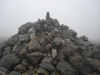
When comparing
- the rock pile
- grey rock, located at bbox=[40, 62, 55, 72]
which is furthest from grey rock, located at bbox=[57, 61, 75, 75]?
grey rock, located at bbox=[40, 62, 55, 72]

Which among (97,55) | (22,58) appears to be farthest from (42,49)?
(97,55)

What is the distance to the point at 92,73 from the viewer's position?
1028 inches

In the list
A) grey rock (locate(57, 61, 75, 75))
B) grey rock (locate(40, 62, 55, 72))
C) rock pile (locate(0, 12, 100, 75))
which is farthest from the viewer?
rock pile (locate(0, 12, 100, 75))

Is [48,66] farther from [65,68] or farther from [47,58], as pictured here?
[65,68]

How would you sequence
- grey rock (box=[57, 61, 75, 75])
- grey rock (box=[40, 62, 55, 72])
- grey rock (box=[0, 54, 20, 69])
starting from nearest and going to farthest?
grey rock (box=[57, 61, 75, 75]), grey rock (box=[40, 62, 55, 72]), grey rock (box=[0, 54, 20, 69])

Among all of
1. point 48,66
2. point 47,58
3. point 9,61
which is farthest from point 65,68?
point 9,61

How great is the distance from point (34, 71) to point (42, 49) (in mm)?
6433

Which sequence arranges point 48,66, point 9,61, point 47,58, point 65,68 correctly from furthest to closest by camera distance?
point 9,61
point 47,58
point 48,66
point 65,68

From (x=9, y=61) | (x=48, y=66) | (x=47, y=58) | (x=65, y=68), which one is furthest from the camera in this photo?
(x=9, y=61)

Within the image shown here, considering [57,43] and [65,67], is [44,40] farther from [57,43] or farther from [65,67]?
[65,67]

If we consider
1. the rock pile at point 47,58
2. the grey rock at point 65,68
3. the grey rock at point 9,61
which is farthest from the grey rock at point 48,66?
the grey rock at point 9,61

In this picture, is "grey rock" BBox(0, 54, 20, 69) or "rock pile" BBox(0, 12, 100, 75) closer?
"rock pile" BBox(0, 12, 100, 75)

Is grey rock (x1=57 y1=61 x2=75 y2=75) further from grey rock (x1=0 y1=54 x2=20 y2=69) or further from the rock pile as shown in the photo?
grey rock (x1=0 y1=54 x2=20 y2=69)

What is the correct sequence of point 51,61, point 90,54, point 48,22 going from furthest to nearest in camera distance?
point 48,22
point 90,54
point 51,61
